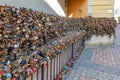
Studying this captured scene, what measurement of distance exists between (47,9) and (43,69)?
2.51 meters

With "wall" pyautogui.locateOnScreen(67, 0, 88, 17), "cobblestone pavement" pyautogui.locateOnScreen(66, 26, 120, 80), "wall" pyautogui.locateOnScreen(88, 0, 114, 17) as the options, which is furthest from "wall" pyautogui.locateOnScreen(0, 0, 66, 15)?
"wall" pyautogui.locateOnScreen(67, 0, 88, 17)

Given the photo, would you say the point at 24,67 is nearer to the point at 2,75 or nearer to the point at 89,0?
the point at 2,75

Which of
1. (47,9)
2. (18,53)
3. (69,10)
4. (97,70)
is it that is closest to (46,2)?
(47,9)

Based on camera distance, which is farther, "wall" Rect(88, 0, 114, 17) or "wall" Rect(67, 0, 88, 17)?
"wall" Rect(67, 0, 88, 17)

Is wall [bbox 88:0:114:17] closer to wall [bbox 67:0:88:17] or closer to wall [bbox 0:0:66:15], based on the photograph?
wall [bbox 67:0:88:17]

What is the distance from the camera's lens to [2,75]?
1.61m

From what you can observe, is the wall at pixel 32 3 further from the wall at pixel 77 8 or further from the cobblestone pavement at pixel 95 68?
the wall at pixel 77 8

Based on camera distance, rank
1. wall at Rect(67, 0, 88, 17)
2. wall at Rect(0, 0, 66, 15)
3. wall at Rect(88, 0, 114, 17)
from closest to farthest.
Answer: wall at Rect(0, 0, 66, 15) → wall at Rect(88, 0, 114, 17) → wall at Rect(67, 0, 88, 17)

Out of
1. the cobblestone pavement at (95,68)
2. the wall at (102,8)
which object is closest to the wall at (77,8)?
the wall at (102,8)

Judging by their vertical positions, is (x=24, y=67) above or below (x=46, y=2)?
below

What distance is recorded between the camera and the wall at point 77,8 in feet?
30.9

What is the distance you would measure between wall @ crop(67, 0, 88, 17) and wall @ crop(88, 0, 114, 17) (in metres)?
0.53

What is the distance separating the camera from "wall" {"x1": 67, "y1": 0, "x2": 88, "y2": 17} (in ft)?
30.9

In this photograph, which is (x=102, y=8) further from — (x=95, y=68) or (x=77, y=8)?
(x=95, y=68)
